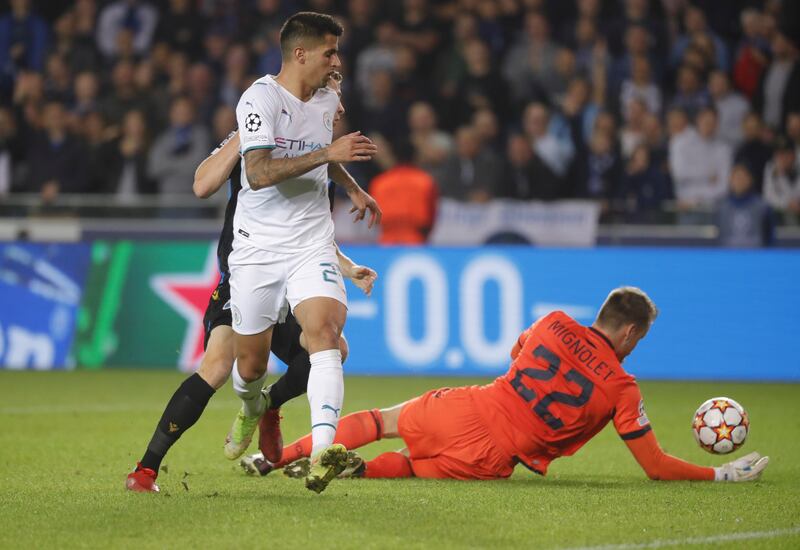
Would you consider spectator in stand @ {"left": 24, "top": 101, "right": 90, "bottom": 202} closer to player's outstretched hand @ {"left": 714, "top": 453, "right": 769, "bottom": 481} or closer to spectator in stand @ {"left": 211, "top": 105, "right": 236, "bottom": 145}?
spectator in stand @ {"left": 211, "top": 105, "right": 236, "bottom": 145}

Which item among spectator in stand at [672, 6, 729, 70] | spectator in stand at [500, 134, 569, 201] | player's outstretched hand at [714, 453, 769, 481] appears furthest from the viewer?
spectator in stand at [672, 6, 729, 70]

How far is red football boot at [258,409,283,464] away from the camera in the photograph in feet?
22.5

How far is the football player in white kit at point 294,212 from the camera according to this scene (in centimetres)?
595

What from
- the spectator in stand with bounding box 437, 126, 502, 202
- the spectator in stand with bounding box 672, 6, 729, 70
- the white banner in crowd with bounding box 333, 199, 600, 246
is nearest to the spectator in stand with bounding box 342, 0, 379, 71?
the spectator in stand with bounding box 437, 126, 502, 202

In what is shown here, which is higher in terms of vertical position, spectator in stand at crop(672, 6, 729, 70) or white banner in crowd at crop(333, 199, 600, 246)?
spectator in stand at crop(672, 6, 729, 70)

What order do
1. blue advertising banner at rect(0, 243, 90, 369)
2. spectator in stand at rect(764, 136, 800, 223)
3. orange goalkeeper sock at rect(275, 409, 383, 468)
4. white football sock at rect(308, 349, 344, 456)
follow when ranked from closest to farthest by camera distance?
white football sock at rect(308, 349, 344, 456)
orange goalkeeper sock at rect(275, 409, 383, 468)
blue advertising banner at rect(0, 243, 90, 369)
spectator in stand at rect(764, 136, 800, 223)

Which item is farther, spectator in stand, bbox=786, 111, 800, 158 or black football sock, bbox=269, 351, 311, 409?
spectator in stand, bbox=786, 111, 800, 158

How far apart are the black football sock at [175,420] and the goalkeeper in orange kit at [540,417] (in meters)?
0.73

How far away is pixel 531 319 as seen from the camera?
12672 millimetres

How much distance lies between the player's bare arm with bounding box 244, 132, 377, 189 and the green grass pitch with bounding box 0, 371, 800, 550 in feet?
4.56

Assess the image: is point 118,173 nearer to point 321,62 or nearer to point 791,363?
point 791,363

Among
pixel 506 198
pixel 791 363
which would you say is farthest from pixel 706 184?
pixel 791 363

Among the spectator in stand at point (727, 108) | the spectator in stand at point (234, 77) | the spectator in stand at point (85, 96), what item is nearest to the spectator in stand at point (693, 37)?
the spectator in stand at point (727, 108)

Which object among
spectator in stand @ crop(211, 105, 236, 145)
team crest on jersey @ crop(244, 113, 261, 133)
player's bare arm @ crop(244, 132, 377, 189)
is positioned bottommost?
player's bare arm @ crop(244, 132, 377, 189)
